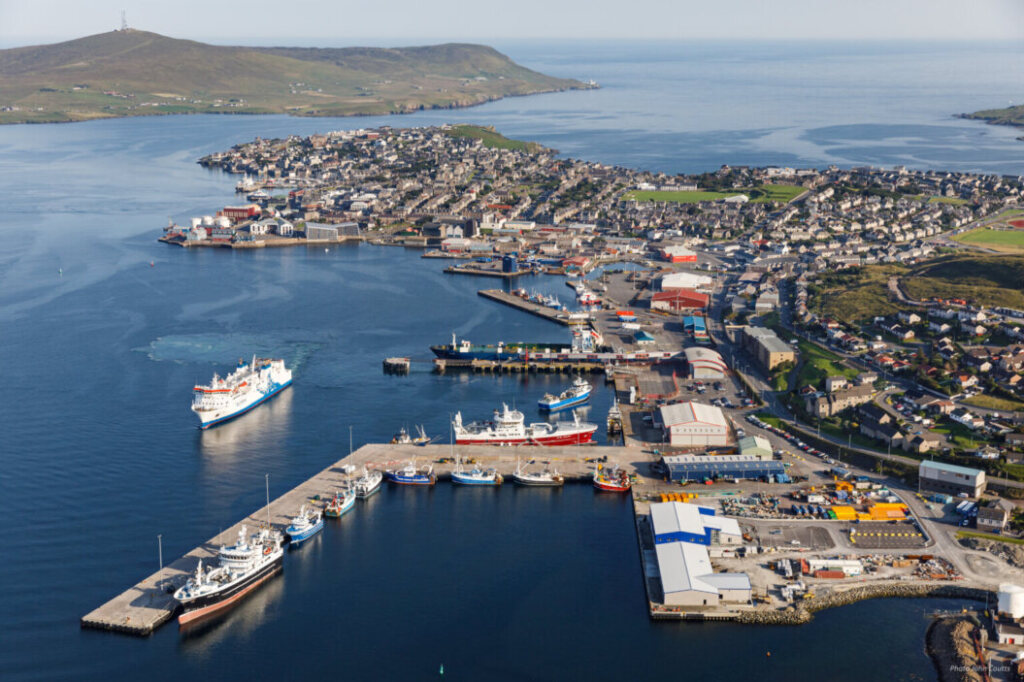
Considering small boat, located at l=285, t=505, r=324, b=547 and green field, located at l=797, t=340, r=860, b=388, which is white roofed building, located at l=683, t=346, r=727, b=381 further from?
small boat, located at l=285, t=505, r=324, b=547

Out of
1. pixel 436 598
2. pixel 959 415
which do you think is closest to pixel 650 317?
pixel 959 415

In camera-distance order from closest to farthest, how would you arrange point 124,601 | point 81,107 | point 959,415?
1. point 124,601
2. point 959,415
3. point 81,107

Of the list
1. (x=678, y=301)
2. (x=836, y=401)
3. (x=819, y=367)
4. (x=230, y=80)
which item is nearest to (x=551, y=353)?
(x=678, y=301)

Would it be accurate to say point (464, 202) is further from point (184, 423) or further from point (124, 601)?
point (124, 601)

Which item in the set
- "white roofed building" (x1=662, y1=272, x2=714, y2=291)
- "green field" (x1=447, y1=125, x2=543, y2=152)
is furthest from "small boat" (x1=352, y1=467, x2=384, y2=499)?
"green field" (x1=447, y1=125, x2=543, y2=152)

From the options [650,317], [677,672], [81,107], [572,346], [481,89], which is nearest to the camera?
[677,672]
